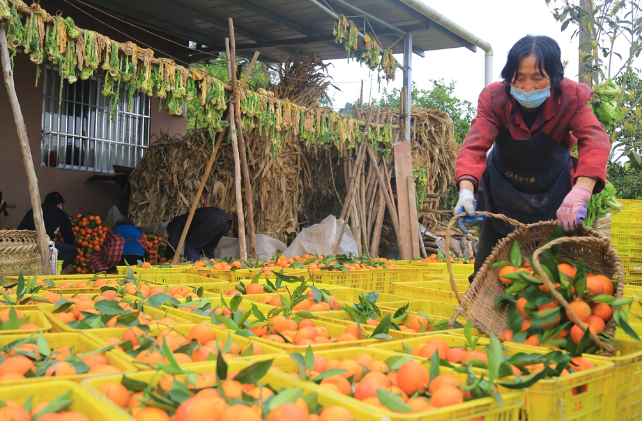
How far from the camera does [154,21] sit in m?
8.26

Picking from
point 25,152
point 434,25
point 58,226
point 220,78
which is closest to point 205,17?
point 220,78

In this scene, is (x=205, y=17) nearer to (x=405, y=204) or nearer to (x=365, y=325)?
(x=405, y=204)

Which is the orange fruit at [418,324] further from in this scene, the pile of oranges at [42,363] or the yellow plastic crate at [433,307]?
Result: the pile of oranges at [42,363]

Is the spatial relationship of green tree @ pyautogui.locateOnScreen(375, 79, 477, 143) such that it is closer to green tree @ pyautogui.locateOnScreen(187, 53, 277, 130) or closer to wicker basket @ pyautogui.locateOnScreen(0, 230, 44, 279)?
green tree @ pyautogui.locateOnScreen(187, 53, 277, 130)

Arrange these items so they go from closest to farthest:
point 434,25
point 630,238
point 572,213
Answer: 1. point 572,213
2. point 630,238
3. point 434,25

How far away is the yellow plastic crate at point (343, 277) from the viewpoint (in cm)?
386

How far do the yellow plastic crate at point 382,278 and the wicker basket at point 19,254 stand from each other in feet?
8.15

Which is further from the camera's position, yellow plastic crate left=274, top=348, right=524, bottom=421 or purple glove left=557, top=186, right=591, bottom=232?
purple glove left=557, top=186, right=591, bottom=232

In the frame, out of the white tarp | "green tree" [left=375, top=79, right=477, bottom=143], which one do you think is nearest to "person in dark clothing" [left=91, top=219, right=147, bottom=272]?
the white tarp

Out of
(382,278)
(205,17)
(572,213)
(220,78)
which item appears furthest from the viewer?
(205,17)

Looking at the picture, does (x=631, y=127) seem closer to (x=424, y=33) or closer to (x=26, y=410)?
(x=424, y=33)

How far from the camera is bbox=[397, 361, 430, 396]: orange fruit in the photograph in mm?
1360

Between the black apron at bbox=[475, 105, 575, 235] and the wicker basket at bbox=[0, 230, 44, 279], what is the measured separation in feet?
10.7

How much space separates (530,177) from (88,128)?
7998 millimetres
